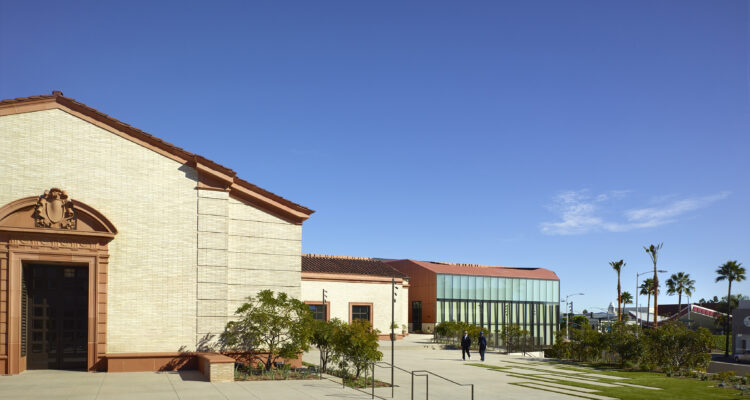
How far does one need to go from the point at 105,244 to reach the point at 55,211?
85.1 inches

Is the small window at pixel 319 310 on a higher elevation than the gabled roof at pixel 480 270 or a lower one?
lower

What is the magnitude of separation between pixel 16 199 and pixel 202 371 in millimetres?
9509

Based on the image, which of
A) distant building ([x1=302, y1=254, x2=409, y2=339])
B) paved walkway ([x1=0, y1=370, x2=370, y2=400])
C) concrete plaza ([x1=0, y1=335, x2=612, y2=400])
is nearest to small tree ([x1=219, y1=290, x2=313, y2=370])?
concrete plaza ([x1=0, y1=335, x2=612, y2=400])

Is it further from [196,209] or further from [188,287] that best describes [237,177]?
[188,287]

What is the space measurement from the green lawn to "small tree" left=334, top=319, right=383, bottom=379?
709 centimetres

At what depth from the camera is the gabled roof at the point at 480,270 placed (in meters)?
66.7

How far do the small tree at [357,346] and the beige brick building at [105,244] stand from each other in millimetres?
4936

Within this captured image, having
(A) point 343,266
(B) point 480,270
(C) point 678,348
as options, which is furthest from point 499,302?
(C) point 678,348

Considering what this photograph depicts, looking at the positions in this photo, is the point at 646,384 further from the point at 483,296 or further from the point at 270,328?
the point at 483,296

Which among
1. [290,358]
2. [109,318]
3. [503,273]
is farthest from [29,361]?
[503,273]

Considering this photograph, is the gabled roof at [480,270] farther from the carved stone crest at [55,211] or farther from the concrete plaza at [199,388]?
the carved stone crest at [55,211]

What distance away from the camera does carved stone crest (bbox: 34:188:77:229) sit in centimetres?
2166

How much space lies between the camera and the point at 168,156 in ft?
79.2

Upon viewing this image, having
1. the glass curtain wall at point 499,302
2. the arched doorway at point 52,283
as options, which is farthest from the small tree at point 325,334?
the glass curtain wall at point 499,302
